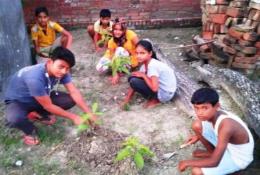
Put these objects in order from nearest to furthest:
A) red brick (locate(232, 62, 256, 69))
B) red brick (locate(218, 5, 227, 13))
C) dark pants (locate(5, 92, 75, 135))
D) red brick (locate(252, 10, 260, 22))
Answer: dark pants (locate(5, 92, 75, 135)), red brick (locate(252, 10, 260, 22)), red brick (locate(232, 62, 256, 69)), red brick (locate(218, 5, 227, 13))

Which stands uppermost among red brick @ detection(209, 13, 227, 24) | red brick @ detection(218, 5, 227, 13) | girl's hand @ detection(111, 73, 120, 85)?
red brick @ detection(218, 5, 227, 13)

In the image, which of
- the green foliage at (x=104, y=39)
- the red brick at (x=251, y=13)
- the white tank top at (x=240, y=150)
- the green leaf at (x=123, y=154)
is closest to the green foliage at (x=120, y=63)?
the green foliage at (x=104, y=39)

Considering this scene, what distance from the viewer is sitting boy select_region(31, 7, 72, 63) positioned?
233 inches

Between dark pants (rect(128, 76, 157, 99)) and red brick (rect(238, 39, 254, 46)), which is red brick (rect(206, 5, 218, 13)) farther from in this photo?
dark pants (rect(128, 76, 157, 99))

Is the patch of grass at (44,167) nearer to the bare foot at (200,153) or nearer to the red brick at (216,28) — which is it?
the bare foot at (200,153)

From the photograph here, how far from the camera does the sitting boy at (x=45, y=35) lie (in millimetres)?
5910

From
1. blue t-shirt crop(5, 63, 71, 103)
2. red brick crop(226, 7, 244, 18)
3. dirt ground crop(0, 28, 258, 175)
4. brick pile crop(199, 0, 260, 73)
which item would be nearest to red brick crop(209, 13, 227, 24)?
brick pile crop(199, 0, 260, 73)

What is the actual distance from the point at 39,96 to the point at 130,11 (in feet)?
13.0

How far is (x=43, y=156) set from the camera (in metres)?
3.98

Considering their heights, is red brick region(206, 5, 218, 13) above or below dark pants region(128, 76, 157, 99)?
above

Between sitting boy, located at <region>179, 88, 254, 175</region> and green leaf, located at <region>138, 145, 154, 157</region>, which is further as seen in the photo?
green leaf, located at <region>138, 145, 154, 157</region>

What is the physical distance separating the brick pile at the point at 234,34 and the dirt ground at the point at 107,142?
125cm

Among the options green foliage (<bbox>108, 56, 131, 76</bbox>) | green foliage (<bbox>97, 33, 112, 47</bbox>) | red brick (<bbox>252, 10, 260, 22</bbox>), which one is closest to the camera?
green foliage (<bbox>108, 56, 131, 76</bbox>)

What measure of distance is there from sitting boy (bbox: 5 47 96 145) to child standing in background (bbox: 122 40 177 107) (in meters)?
0.83
